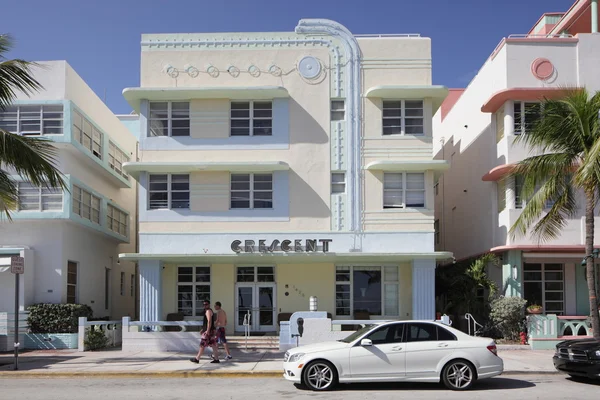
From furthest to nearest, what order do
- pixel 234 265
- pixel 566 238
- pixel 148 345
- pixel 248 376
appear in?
pixel 234 265 < pixel 566 238 < pixel 148 345 < pixel 248 376

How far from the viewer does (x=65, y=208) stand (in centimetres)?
2402

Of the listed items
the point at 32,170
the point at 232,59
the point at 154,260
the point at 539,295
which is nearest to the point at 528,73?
the point at 539,295

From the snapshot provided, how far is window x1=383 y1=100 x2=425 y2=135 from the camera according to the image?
80.9 ft

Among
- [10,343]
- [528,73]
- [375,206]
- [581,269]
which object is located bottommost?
[10,343]

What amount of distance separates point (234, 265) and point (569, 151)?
12.4m

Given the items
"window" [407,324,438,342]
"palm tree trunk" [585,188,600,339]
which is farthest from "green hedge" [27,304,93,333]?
"palm tree trunk" [585,188,600,339]

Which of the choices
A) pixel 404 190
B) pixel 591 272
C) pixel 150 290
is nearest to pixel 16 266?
pixel 150 290

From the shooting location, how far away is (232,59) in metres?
24.8

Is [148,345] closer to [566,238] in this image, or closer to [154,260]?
[154,260]

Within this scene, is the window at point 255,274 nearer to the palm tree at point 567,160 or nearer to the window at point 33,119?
the window at point 33,119

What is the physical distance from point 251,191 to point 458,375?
12737 mm

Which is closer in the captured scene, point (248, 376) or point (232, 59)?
point (248, 376)

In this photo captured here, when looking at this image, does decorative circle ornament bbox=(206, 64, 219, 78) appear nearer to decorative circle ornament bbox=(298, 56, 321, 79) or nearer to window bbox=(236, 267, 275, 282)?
decorative circle ornament bbox=(298, 56, 321, 79)

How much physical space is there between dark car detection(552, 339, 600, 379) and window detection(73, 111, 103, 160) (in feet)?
60.3
